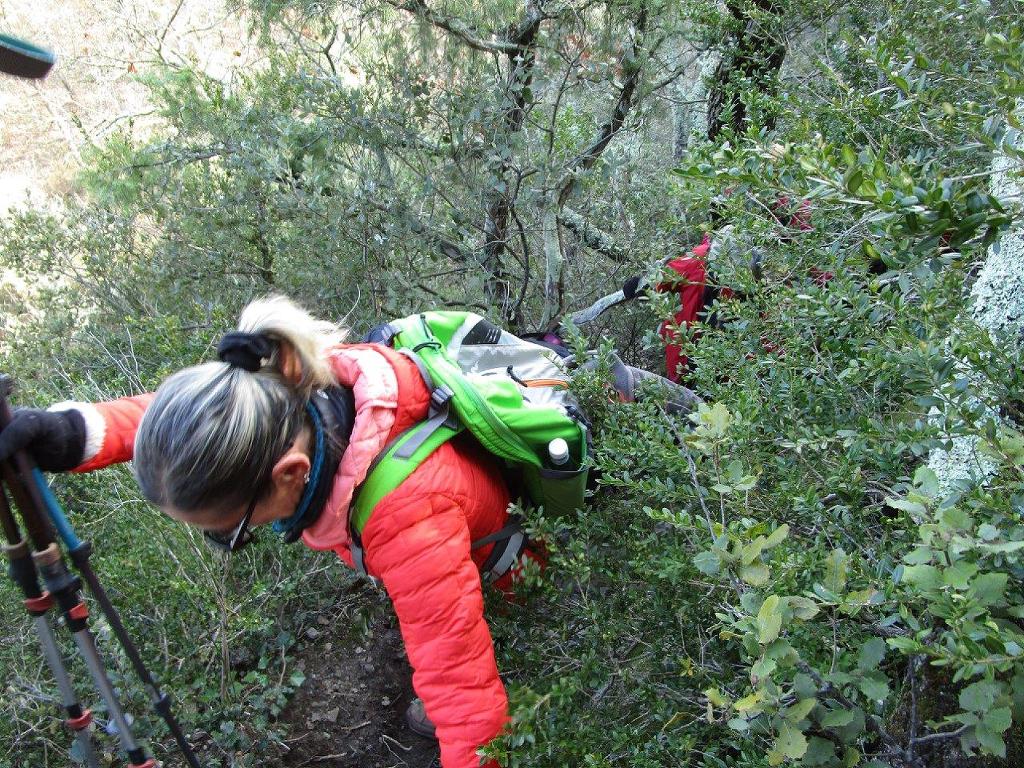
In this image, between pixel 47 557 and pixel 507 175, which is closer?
pixel 47 557

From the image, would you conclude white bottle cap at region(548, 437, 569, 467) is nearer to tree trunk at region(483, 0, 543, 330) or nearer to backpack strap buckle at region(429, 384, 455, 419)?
backpack strap buckle at region(429, 384, 455, 419)

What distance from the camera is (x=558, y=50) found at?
326 centimetres

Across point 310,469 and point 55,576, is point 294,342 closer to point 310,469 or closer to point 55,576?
point 310,469

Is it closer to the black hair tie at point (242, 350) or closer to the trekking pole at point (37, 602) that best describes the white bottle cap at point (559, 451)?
the black hair tie at point (242, 350)

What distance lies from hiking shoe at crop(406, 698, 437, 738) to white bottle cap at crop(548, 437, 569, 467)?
112 cm

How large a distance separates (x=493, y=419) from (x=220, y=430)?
0.62m

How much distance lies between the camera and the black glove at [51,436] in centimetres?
140

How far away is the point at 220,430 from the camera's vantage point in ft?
4.79

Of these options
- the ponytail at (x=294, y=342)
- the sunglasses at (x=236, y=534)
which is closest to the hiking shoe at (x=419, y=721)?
the sunglasses at (x=236, y=534)

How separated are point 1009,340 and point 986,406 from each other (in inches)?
4.7

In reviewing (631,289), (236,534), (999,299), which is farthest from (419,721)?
(999,299)

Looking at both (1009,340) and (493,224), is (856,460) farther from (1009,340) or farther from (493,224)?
(493,224)

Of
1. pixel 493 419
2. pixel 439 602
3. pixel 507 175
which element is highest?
pixel 507 175

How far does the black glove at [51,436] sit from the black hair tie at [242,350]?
38cm
